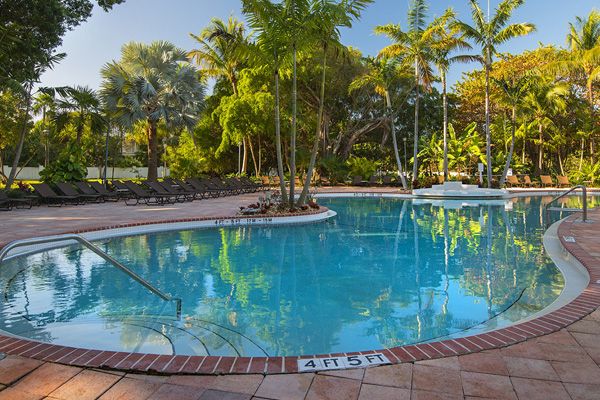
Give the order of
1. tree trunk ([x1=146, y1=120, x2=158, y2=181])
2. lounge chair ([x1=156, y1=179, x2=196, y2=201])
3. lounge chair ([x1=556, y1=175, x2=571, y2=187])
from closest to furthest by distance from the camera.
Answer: lounge chair ([x1=156, y1=179, x2=196, y2=201]), tree trunk ([x1=146, y1=120, x2=158, y2=181]), lounge chair ([x1=556, y1=175, x2=571, y2=187])

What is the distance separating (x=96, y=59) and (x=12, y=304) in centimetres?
2522

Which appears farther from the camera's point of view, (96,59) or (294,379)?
(96,59)

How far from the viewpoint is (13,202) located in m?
16.0

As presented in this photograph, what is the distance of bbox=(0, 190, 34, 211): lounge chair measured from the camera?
1506 cm

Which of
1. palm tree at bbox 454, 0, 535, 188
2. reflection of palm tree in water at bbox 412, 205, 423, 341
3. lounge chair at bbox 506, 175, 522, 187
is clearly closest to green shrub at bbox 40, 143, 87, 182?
reflection of palm tree in water at bbox 412, 205, 423, 341

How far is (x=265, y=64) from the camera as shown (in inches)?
559

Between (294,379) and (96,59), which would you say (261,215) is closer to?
(294,379)

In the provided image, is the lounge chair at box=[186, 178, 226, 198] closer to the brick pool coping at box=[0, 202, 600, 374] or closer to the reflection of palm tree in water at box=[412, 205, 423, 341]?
the reflection of palm tree in water at box=[412, 205, 423, 341]

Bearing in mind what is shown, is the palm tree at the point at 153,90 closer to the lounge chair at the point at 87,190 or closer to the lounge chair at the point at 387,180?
the lounge chair at the point at 87,190

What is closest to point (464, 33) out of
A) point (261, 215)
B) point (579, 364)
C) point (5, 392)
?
point (261, 215)

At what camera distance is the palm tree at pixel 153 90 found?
875 inches

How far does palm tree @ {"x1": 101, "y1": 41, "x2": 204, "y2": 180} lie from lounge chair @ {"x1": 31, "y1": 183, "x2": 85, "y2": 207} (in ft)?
18.7

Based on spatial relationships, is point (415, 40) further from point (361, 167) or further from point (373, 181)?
point (373, 181)

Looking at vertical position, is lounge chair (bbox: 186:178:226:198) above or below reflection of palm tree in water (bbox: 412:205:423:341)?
above
